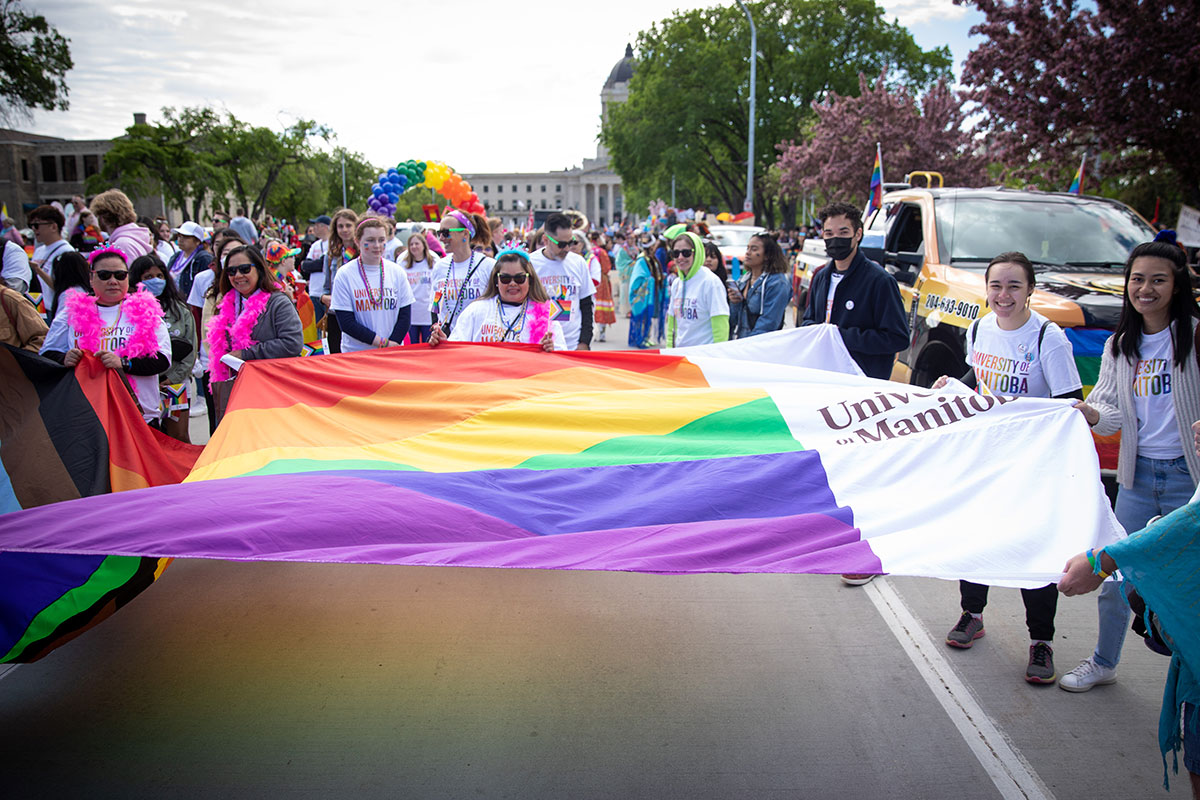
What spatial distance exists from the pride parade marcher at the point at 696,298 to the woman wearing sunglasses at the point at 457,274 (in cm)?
163

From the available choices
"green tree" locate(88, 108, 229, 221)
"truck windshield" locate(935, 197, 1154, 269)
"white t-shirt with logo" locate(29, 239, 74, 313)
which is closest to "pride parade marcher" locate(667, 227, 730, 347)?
"truck windshield" locate(935, 197, 1154, 269)

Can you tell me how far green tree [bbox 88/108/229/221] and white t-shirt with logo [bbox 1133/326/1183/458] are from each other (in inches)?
2108

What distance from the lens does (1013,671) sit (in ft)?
13.2

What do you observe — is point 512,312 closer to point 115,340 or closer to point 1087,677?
point 115,340

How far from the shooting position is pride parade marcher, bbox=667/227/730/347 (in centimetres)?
707

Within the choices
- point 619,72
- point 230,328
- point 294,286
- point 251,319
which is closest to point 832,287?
point 251,319

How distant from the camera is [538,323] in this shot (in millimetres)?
5867

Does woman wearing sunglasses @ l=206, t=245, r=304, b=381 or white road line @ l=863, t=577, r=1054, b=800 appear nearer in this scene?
white road line @ l=863, t=577, r=1054, b=800

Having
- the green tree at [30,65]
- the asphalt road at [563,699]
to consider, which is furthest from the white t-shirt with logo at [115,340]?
the green tree at [30,65]

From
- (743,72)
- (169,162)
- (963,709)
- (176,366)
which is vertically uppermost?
(743,72)

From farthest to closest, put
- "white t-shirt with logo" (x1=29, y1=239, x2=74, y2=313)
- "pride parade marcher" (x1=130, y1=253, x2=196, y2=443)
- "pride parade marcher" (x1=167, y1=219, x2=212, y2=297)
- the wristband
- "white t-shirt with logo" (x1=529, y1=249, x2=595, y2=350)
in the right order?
1. "pride parade marcher" (x1=167, y1=219, x2=212, y2=297)
2. "white t-shirt with logo" (x1=29, y1=239, x2=74, y2=313)
3. "white t-shirt with logo" (x1=529, y1=249, x2=595, y2=350)
4. "pride parade marcher" (x1=130, y1=253, x2=196, y2=443)
5. the wristband

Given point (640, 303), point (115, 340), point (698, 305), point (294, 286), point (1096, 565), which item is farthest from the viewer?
point (640, 303)

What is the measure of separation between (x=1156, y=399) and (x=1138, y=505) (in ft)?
1.49

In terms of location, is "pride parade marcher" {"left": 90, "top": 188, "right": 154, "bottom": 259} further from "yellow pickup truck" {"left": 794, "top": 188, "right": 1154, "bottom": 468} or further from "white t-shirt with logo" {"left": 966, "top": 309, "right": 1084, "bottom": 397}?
"white t-shirt with logo" {"left": 966, "top": 309, "right": 1084, "bottom": 397}
